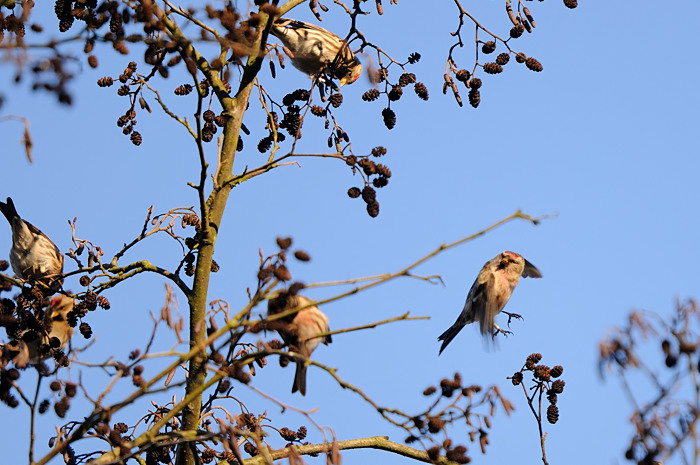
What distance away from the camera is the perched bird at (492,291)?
611cm

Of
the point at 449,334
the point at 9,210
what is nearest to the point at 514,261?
the point at 449,334

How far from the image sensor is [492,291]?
6.12m

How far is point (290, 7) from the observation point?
191 inches

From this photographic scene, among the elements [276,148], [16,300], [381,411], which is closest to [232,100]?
[276,148]

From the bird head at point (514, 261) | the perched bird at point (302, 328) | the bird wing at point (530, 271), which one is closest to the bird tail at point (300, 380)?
the perched bird at point (302, 328)

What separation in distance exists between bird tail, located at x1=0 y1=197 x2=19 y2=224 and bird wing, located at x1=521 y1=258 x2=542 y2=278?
3.70 metres

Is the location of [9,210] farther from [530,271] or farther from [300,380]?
[530,271]

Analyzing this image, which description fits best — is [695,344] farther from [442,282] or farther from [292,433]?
[292,433]

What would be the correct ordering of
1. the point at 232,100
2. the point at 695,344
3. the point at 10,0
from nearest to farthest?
1. the point at 695,344
2. the point at 10,0
3. the point at 232,100

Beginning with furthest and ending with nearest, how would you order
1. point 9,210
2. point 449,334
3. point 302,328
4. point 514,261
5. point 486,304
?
point 9,210, point 449,334, point 514,261, point 486,304, point 302,328

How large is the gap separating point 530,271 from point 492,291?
0.57 meters

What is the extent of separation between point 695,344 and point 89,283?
112 inches

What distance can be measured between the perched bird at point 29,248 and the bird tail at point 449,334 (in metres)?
2.73

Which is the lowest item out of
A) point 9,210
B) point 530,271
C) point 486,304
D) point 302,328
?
point 302,328
